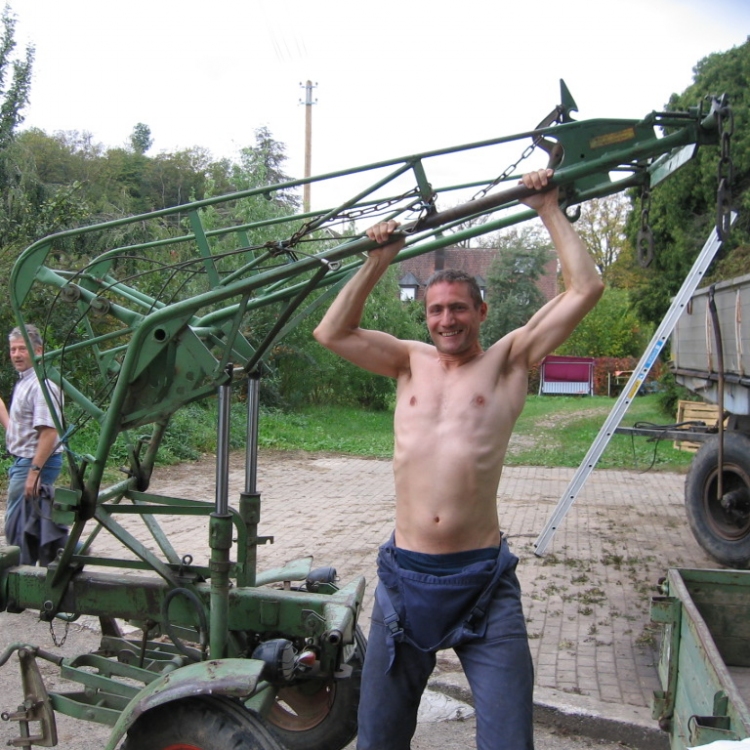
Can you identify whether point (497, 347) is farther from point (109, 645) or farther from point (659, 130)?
point (109, 645)

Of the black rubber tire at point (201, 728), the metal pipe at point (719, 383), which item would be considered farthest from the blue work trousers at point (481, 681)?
the metal pipe at point (719, 383)

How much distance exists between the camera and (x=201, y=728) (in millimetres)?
2975

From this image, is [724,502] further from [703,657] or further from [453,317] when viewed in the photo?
[453,317]

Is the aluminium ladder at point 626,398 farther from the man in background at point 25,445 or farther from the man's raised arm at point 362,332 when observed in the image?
the man's raised arm at point 362,332

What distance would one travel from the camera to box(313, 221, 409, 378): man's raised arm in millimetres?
3012

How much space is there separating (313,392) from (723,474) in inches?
605

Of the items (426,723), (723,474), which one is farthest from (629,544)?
(426,723)

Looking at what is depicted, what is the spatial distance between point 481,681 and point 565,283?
1.28 m

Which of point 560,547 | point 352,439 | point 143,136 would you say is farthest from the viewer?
point 143,136

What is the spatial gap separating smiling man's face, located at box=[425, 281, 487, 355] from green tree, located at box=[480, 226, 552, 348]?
32.2 m

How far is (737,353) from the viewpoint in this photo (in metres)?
6.55

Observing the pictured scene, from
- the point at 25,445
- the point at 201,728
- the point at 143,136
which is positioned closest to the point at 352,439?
the point at 25,445

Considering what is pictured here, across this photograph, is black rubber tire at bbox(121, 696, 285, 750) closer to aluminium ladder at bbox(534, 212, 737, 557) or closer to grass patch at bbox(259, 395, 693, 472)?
aluminium ladder at bbox(534, 212, 737, 557)

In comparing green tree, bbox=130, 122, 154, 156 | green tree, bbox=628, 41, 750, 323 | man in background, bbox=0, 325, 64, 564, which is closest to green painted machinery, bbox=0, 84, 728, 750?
man in background, bbox=0, 325, 64, 564
